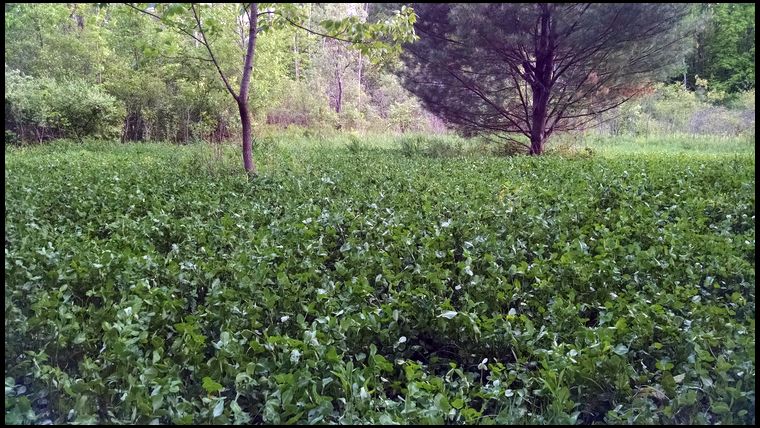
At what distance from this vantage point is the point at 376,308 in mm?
2051

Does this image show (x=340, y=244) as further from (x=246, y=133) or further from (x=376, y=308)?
(x=246, y=133)

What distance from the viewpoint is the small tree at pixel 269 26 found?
301 centimetres

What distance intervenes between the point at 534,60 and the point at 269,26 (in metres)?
5.46

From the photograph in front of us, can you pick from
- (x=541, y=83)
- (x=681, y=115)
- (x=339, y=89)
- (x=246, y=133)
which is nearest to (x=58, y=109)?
(x=246, y=133)

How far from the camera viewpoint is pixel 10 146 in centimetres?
426

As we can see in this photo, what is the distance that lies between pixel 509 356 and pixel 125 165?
4616 millimetres

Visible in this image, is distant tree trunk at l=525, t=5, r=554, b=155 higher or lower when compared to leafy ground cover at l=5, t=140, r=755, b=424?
higher

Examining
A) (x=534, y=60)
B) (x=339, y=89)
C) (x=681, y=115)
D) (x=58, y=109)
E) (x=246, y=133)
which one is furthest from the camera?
(x=681, y=115)

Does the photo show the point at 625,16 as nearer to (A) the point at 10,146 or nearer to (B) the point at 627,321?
(B) the point at 627,321

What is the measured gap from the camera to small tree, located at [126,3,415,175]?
301 cm

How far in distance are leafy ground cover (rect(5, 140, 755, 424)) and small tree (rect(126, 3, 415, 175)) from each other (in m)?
1.17

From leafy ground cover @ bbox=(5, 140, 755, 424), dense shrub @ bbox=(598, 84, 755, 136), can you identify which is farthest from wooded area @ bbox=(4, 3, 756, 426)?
dense shrub @ bbox=(598, 84, 755, 136)

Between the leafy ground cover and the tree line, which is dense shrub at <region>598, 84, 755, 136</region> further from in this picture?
the leafy ground cover

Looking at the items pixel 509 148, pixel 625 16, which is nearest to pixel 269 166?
pixel 625 16
